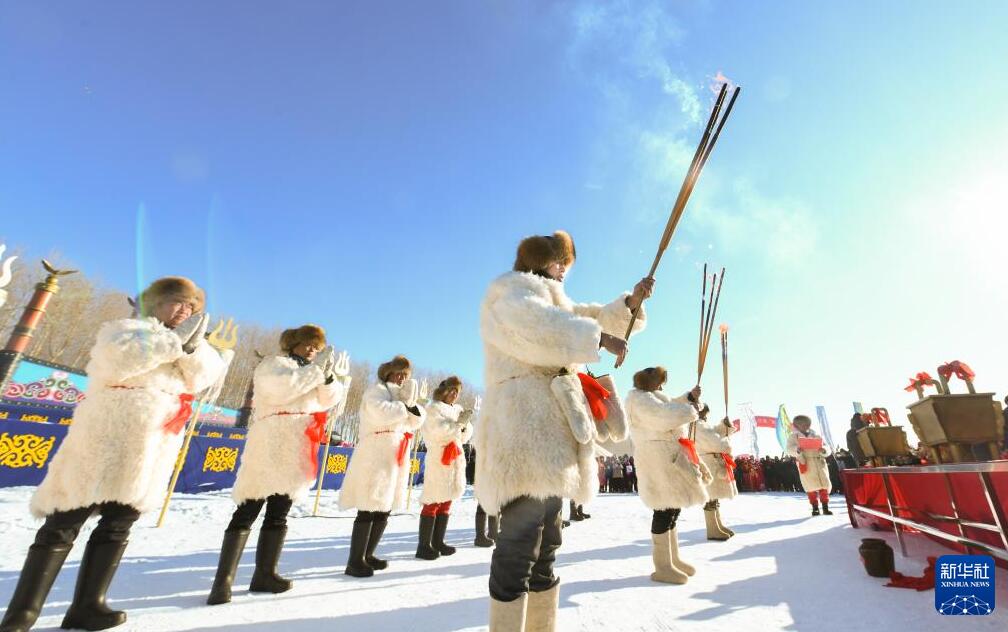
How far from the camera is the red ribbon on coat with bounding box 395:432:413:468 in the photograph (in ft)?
Result: 13.7

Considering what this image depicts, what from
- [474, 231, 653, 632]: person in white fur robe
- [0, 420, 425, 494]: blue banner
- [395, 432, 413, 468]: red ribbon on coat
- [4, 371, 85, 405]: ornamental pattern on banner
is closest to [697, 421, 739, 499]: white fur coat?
[395, 432, 413, 468]: red ribbon on coat

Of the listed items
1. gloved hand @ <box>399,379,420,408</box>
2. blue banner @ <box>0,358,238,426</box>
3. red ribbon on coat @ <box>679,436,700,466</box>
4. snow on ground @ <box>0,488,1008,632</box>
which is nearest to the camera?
snow on ground @ <box>0,488,1008,632</box>

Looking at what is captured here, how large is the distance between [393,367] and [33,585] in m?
2.79

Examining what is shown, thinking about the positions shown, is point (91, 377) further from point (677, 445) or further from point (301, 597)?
point (677, 445)

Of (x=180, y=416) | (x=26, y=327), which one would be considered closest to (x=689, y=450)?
(x=180, y=416)

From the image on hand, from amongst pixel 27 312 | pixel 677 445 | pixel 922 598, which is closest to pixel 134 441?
pixel 677 445

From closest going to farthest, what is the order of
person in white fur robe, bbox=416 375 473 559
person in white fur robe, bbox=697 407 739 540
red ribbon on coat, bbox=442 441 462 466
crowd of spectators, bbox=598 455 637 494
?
person in white fur robe, bbox=416 375 473 559, red ribbon on coat, bbox=442 441 462 466, person in white fur robe, bbox=697 407 739 540, crowd of spectators, bbox=598 455 637 494

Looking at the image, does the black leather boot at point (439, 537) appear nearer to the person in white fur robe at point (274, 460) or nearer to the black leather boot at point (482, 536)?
the black leather boot at point (482, 536)

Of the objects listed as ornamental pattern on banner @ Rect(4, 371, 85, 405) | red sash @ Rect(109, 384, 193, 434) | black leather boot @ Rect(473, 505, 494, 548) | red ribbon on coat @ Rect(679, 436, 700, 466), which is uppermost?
ornamental pattern on banner @ Rect(4, 371, 85, 405)

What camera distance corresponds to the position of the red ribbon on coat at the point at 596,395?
201cm

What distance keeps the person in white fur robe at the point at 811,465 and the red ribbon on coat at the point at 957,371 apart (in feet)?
15.3

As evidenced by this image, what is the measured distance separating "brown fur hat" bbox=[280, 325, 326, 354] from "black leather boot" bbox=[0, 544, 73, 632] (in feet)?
5.61

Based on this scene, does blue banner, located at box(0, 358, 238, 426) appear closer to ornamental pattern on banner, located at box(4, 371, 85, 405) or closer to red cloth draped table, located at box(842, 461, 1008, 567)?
ornamental pattern on banner, located at box(4, 371, 85, 405)

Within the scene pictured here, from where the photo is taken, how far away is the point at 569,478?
1.74m
